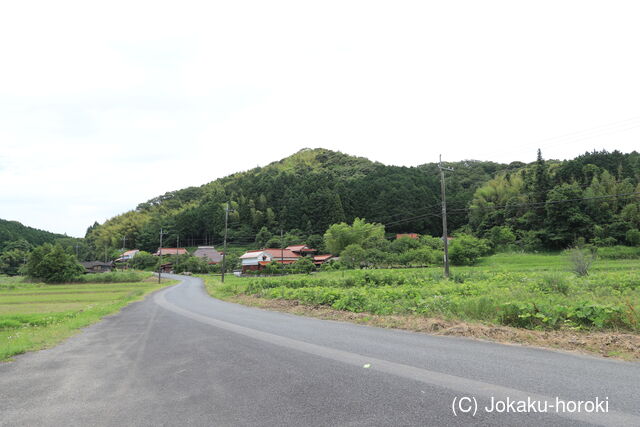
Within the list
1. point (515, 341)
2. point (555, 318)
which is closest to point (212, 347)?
point (515, 341)

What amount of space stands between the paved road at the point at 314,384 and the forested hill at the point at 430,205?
31372 mm

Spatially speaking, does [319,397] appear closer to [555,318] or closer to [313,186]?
[555,318]

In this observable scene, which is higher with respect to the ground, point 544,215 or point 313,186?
point 313,186

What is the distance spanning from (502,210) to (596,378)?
69667mm

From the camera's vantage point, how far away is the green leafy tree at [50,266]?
5981 centimetres

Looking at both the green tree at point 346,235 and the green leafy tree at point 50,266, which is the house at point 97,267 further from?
the green tree at point 346,235

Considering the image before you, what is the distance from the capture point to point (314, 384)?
16.2 feet

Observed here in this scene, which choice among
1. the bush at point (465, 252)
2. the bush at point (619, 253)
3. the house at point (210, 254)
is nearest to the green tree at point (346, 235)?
the bush at point (465, 252)

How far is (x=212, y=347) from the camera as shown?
8086mm

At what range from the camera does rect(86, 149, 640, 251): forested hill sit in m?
55.0

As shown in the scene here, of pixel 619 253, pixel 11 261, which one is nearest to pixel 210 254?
pixel 11 261

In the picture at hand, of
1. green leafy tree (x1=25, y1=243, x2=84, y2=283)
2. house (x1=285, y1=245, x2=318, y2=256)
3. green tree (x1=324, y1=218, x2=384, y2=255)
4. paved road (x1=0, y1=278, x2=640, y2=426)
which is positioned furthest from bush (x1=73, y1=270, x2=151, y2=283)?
paved road (x1=0, y1=278, x2=640, y2=426)

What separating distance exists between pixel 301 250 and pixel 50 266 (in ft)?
144

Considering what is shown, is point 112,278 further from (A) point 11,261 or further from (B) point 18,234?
(B) point 18,234
